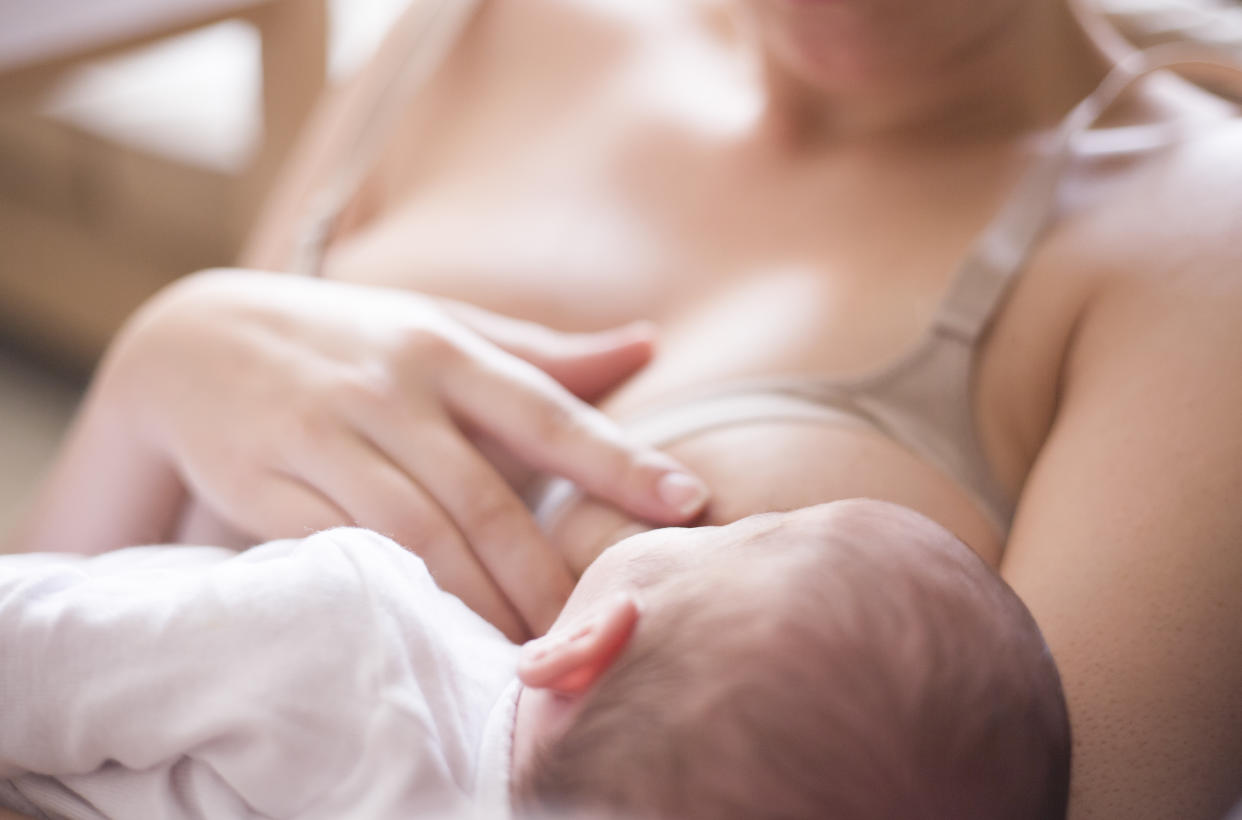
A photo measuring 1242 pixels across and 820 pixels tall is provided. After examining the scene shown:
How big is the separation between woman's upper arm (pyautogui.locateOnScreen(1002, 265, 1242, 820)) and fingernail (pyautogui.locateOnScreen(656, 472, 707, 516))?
183 millimetres

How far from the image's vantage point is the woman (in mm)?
613

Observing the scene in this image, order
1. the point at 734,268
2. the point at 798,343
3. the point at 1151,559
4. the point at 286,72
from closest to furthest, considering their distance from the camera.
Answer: the point at 1151,559
the point at 798,343
the point at 734,268
the point at 286,72

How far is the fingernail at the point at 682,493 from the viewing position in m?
0.65

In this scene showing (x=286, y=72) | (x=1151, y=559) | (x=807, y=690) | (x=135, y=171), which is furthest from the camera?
(x=135, y=171)

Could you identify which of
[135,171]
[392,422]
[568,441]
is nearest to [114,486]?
[392,422]

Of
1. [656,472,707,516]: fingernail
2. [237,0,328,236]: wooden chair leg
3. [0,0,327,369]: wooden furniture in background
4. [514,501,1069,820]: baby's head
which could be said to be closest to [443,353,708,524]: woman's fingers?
[656,472,707,516]: fingernail

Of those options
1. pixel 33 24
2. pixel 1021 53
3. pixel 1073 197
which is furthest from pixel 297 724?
pixel 33 24

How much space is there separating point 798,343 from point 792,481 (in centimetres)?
14

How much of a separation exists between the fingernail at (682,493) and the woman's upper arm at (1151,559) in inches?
7.2

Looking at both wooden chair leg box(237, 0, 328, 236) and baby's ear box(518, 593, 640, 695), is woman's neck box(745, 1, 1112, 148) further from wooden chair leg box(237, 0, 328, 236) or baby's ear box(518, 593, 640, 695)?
wooden chair leg box(237, 0, 328, 236)

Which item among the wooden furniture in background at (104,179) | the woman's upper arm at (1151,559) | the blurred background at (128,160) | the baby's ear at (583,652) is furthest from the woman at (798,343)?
the blurred background at (128,160)

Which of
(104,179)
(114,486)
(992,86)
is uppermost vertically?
(992,86)

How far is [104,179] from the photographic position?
2029mm

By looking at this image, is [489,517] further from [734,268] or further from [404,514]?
[734,268]
